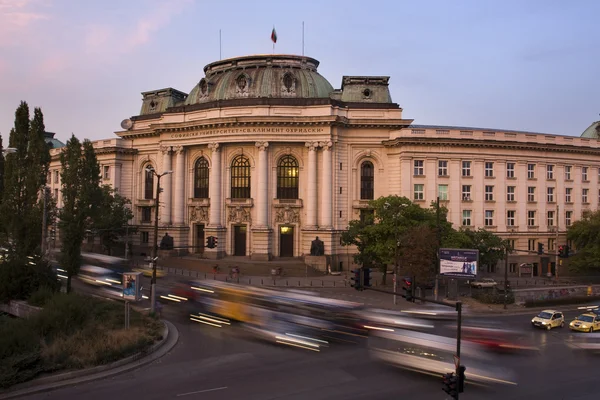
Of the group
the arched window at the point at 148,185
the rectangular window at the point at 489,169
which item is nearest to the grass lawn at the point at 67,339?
the arched window at the point at 148,185

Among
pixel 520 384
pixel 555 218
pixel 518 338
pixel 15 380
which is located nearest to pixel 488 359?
pixel 520 384

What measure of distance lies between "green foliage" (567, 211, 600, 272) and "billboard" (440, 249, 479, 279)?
70.3 feet

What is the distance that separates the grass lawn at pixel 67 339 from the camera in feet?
64.9

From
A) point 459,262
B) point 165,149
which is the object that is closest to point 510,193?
point 459,262

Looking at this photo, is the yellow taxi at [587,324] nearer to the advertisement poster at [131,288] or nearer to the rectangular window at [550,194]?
the advertisement poster at [131,288]

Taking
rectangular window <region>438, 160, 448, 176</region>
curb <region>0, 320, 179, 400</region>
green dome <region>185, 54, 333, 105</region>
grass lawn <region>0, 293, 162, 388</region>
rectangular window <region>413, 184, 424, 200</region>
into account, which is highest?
green dome <region>185, 54, 333, 105</region>

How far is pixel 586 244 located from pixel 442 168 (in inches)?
736

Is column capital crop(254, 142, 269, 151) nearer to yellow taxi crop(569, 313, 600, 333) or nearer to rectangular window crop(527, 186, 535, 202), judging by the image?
rectangular window crop(527, 186, 535, 202)

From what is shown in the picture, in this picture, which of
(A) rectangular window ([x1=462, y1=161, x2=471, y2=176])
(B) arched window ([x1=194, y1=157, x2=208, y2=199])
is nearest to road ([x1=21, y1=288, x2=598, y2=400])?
(A) rectangular window ([x1=462, y1=161, x2=471, y2=176])

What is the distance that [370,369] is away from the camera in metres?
21.2

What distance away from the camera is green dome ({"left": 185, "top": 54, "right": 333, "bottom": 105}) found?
209 feet

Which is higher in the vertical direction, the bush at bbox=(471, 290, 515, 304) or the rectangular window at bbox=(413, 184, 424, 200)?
the rectangular window at bbox=(413, 184, 424, 200)

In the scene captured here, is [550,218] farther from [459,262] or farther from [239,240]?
[239,240]

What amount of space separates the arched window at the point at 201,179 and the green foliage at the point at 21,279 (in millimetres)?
33112
